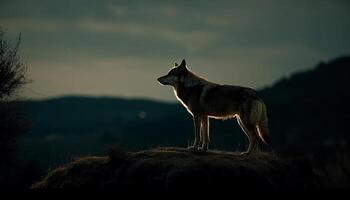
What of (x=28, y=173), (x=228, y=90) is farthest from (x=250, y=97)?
(x=28, y=173)

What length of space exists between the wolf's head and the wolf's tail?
2.90 metres

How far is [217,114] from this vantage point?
72.2 ft

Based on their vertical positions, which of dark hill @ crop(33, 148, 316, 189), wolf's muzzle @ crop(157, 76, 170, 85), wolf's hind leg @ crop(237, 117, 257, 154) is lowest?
dark hill @ crop(33, 148, 316, 189)

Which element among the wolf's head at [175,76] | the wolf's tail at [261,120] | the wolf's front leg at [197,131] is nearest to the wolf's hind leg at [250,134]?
the wolf's tail at [261,120]

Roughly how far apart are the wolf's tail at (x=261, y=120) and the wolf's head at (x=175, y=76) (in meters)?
2.90

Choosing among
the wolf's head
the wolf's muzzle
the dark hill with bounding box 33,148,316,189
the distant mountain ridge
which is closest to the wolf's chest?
the wolf's head

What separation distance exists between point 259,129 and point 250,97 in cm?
118

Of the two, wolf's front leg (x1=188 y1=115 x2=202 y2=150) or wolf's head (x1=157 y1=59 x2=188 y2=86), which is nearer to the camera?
wolf's front leg (x1=188 y1=115 x2=202 y2=150)

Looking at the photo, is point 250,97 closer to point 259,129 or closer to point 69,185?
point 259,129

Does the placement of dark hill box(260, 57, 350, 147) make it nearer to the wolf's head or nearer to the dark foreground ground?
the wolf's head

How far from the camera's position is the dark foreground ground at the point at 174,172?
19938mm

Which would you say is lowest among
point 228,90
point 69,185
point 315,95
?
point 69,185

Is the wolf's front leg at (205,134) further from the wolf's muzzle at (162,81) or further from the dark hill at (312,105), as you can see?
the dark hill at (312,105)

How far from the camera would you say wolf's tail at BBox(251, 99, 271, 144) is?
21266 millimetres
